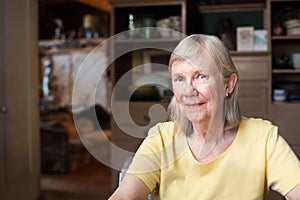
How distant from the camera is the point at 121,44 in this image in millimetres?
2494

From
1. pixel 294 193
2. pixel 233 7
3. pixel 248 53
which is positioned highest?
pixel 233 7

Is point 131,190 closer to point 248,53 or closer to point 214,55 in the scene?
point 214,55

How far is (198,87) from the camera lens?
913 mm

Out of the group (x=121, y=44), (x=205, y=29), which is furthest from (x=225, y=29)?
(x=121, y=44)

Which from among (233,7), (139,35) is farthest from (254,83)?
(139,35)

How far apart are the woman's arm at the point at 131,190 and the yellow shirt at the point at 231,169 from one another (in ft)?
0.04

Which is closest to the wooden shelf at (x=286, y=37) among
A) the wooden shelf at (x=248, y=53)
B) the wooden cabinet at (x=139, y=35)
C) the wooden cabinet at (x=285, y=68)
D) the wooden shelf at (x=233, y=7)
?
the wooden cabinet at (x=285, y=68)

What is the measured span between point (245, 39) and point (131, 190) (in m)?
1.90

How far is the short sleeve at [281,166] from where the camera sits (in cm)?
95

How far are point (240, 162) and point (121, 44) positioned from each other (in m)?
1.64

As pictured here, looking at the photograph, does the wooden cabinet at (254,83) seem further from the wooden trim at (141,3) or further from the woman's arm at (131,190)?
the woman's arm at (131,190)

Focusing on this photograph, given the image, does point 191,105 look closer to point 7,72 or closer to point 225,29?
point 225,29

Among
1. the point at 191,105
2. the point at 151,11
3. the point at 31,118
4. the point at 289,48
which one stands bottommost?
the point at 31,118

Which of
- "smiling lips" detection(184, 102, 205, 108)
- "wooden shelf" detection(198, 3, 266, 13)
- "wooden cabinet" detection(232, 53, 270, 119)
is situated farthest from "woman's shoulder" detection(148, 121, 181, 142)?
"wooden shelf" detection(198, 3, 266, 13)
